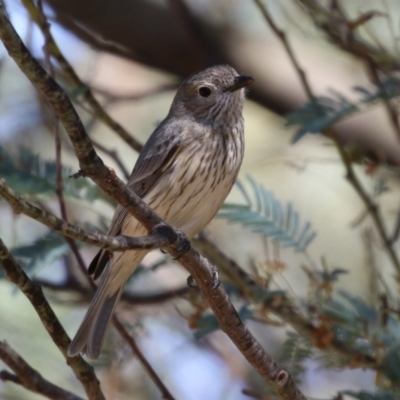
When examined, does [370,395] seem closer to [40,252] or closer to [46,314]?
[46,314]

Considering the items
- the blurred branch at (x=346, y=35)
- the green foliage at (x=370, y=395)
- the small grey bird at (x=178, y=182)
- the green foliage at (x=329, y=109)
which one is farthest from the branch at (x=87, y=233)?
the blurred branch at (x=346, y=35)

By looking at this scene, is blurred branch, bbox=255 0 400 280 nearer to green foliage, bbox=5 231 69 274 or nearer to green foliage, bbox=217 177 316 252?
green foliage, bbox=217 177 316 252

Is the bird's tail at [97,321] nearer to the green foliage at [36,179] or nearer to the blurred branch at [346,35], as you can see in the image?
the green foliage at [36,179]

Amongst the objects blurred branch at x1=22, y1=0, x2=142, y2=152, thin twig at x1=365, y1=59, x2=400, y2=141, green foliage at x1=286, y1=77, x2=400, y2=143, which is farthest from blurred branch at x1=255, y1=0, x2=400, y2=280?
blurred branch at x1=22, y1=0, x2=142, y2=152

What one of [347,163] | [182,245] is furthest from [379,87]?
[182,245]

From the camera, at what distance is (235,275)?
158 inches

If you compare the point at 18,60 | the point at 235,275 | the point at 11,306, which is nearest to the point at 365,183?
the point at 235,275

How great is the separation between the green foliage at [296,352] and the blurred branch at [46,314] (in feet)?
2.88

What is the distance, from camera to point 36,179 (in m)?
3.78

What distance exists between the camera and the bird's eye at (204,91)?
4.18 m

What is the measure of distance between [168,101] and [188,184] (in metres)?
2.94

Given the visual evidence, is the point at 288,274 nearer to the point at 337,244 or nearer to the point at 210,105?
the point at 337,244

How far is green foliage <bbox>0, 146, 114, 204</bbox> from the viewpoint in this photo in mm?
3701

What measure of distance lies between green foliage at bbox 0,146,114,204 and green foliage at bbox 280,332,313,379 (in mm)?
1160
